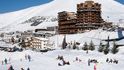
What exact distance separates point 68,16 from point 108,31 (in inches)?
1494

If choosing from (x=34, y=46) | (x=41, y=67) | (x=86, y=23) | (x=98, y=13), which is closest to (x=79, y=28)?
(x=86, y=23)

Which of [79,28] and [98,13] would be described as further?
[98,13]

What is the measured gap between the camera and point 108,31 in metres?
142

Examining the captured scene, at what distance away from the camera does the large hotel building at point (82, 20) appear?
16575 centimetres

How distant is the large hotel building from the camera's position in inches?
6526

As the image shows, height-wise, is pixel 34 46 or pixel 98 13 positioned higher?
pixel 98 13

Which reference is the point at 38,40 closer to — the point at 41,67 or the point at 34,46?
the point at 34,46

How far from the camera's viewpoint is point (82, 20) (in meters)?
169

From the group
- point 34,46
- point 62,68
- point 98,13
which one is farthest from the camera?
point 98,13

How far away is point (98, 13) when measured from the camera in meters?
176

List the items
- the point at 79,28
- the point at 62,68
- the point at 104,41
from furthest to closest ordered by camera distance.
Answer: the point at 79,28 < the point at 104,41 < the point at 62,68

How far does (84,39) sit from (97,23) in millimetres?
32148

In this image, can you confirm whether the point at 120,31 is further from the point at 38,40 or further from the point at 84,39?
the point at 38,40

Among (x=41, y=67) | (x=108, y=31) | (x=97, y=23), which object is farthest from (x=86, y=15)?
(x=41, y=67)
